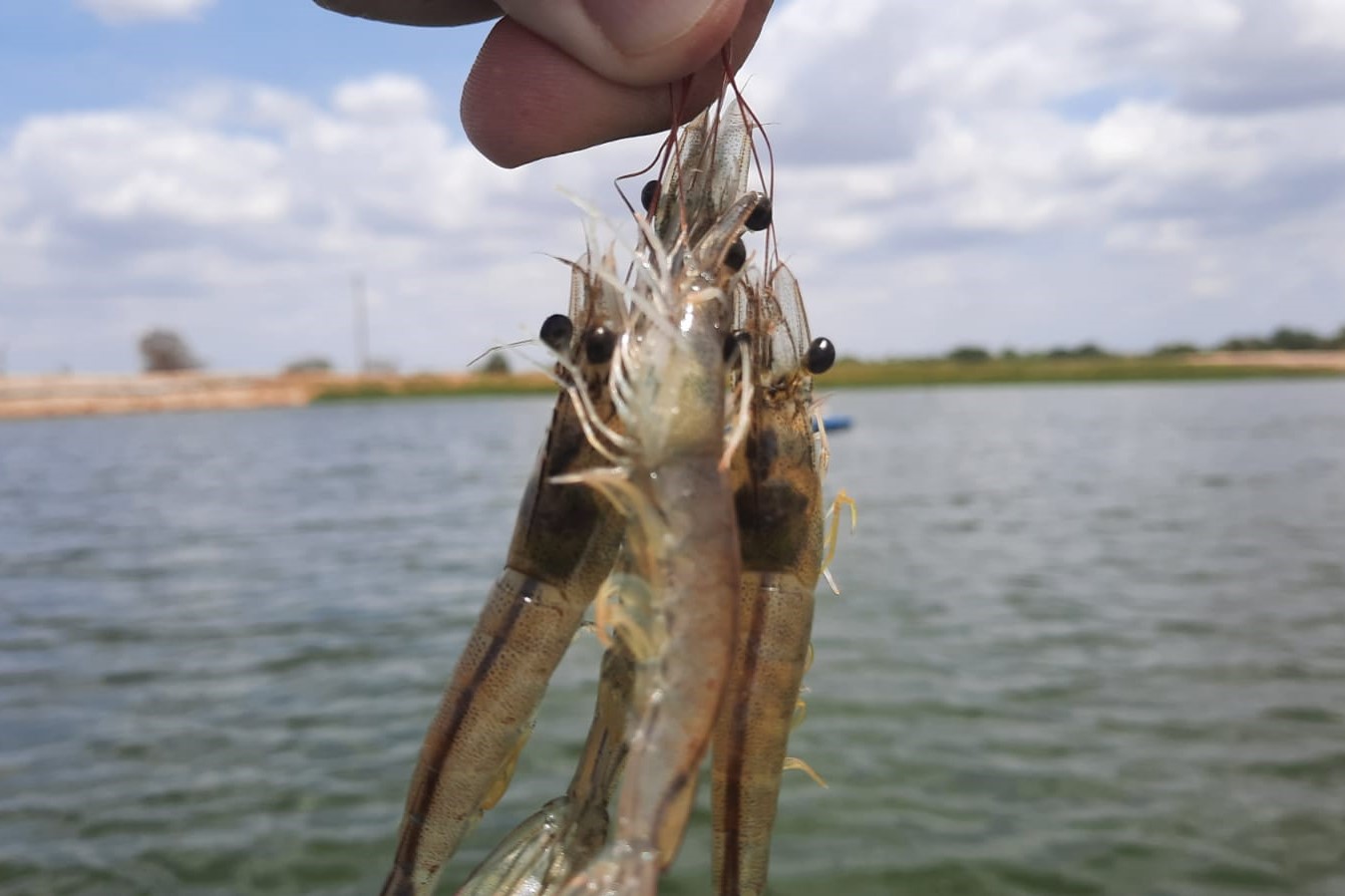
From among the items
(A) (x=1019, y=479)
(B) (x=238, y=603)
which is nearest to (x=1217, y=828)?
(B) (x=238, y=603)

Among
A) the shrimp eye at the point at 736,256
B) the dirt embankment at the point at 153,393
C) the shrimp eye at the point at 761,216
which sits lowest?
the dirt embankment at the point at 153,393

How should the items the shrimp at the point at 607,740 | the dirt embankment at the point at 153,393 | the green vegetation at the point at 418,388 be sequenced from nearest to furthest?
the shrimp at the point at 607,740, the dirt embankment at the point at 153,393, the green vegetation at the point at 418,388

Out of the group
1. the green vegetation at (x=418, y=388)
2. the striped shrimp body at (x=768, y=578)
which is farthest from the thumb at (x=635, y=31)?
the green vegetation at (x=418, y=388)

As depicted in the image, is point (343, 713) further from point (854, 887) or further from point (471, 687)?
point (471, 687)

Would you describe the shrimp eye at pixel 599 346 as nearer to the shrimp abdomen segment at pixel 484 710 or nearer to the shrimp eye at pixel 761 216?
the shrimp eye at pixel 761 216

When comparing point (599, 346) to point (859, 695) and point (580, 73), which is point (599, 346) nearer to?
point (580, 73)

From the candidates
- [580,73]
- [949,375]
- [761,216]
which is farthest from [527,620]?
[949,375]

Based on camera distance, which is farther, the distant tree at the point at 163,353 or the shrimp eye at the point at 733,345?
the distant tree at the point at 163,353
